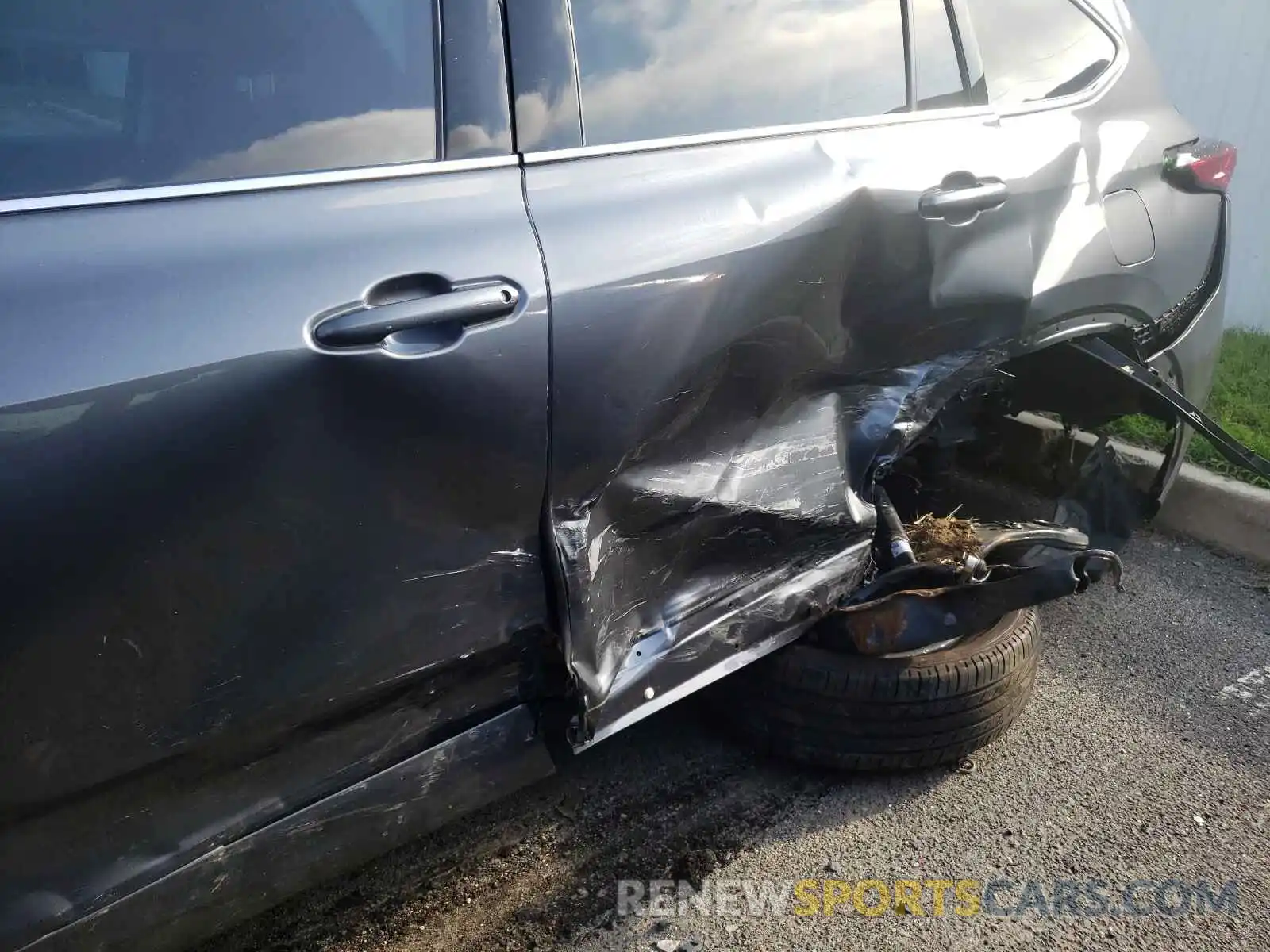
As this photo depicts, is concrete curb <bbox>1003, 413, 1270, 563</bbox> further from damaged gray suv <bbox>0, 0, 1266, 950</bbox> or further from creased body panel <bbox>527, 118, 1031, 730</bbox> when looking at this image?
creased body panel <bbox>527, 118, 1031, 730</bbox>

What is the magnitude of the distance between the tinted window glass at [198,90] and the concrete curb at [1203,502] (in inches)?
91.7

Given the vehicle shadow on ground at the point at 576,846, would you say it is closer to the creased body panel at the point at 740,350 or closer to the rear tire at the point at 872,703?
the rear tire at the point at 872,703

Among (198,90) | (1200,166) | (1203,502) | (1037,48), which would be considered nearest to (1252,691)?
(1203,502)

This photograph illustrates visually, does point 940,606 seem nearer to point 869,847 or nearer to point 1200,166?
point 869,847

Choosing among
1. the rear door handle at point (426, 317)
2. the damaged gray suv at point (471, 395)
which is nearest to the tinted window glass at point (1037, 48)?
the damaged gray suv at point (471, 395)

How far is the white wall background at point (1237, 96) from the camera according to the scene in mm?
5309

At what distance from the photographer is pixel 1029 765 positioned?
2.31 m

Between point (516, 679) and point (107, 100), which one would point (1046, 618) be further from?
point (107, 100)

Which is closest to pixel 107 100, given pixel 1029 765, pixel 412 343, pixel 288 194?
pixel 288 194

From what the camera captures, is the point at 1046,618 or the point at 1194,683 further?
the point at 1046,618

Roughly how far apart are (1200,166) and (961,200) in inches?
40.7

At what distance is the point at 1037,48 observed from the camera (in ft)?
8.20

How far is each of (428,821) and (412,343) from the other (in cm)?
83

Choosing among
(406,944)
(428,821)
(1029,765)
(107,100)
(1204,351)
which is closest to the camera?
(107,100)
